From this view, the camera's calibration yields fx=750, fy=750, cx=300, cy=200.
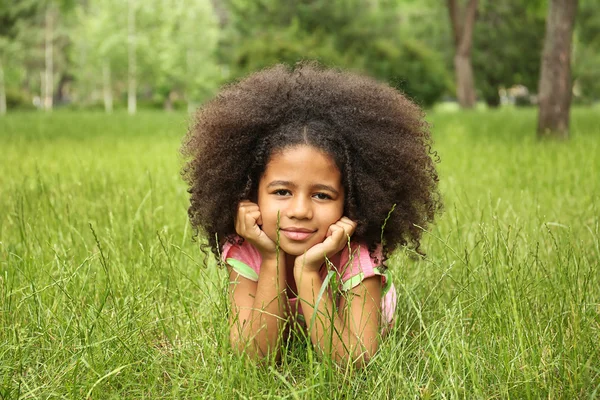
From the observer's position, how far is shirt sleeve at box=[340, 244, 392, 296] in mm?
2482

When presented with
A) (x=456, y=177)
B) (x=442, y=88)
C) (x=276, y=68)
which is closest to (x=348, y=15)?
(x=442, y=88)

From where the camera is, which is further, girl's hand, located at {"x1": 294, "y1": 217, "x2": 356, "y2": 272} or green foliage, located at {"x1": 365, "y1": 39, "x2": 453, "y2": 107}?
green foliage, located at {"x1": 365, "y1": 39, "x2": 453, "y2": 107}

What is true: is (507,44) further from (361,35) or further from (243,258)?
(243,258)

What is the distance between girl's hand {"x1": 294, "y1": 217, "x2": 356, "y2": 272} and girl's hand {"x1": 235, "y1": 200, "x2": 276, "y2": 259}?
4.3 inches

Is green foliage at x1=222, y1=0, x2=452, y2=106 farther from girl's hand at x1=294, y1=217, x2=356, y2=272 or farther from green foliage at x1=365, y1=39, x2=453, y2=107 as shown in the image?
girl's hand at x1=294, y1=217, x2=356, y2=272

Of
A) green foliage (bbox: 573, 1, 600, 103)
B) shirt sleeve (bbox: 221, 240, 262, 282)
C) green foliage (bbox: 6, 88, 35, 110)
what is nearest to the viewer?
shirt sleeve (bbox: 221, 240, 262, 282)

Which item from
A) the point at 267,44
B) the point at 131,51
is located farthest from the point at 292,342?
the point at 131,51

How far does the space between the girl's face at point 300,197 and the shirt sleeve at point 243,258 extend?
0.20 m

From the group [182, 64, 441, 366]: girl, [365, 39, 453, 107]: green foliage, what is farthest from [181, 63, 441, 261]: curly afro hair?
[365, 39, 453, 107]: green foliage

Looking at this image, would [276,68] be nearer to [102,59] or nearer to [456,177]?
[456,177]

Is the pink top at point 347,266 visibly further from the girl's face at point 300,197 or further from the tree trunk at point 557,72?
the tree trunk at point 557,72

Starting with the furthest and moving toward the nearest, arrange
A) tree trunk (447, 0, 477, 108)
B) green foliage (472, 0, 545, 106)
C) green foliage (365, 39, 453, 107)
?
green foliage (472, 0, 545, 106), green foliage (365, 39, 453, 107), tree trunk (447, 0, 477, 108)

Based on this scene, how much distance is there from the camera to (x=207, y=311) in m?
2.89

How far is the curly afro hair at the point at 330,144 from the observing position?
2568mm
